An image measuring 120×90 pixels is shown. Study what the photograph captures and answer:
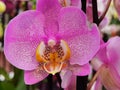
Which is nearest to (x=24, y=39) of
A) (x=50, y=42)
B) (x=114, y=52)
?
(x=50, y=42)

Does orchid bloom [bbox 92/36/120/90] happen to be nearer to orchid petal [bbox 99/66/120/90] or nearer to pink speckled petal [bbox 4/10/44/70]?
orchid petal [bbox 99/66/120/90]

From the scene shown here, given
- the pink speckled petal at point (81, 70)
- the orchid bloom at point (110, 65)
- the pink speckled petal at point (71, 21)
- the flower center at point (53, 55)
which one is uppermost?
the pink speckled petal at point (71, 21)

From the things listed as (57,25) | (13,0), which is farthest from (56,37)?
(13,0)

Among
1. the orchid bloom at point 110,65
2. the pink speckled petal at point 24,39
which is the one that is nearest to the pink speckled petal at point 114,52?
the orchid bloom at point 110,65

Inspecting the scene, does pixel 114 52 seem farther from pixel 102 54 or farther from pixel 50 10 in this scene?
pixel 50 10

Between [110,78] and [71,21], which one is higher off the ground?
[71,21]

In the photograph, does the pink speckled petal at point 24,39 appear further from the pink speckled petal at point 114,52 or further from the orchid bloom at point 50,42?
the pink speckled petal at point 114,52

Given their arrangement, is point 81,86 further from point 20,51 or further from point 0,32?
point 0,32
